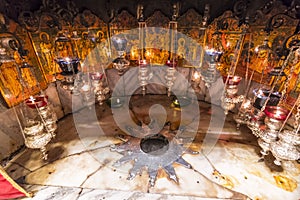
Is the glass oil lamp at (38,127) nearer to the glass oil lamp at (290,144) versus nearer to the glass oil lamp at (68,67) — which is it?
the glass oil lamp at (68,67)

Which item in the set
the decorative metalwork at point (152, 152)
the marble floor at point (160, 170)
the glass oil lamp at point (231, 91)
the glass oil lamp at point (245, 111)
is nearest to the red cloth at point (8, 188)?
the marble floor at point (160, 170)

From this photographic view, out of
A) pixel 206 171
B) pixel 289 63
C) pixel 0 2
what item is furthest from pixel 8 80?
→ pixel 289 63

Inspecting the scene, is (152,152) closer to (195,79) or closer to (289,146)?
(289,146)

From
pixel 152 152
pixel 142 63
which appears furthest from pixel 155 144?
pixel 142 63

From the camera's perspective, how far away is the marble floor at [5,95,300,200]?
2877 millimetres

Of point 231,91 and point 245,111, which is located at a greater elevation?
point 231,91

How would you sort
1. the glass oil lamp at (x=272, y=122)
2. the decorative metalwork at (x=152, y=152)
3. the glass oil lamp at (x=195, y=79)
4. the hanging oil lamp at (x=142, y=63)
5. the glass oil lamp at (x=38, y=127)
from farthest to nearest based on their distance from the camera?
the glass oil lamp at (x=195, y=79) → the hanging oil lamp at (x=142, y=63) → the decorative metalwork at (x=152, y=152) → the glass oil lamp at (x=38, y=127) → the glass oil lamp at (x=272, y=122)

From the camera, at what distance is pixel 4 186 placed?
2.60 metres

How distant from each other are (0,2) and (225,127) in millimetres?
5915

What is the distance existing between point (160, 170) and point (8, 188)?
255 centimetres

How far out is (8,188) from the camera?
2.64m

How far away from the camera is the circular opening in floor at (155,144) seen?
3643 mm

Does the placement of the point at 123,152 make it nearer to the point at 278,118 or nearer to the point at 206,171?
the point at 206,171

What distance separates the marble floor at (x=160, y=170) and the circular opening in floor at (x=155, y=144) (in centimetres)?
35
